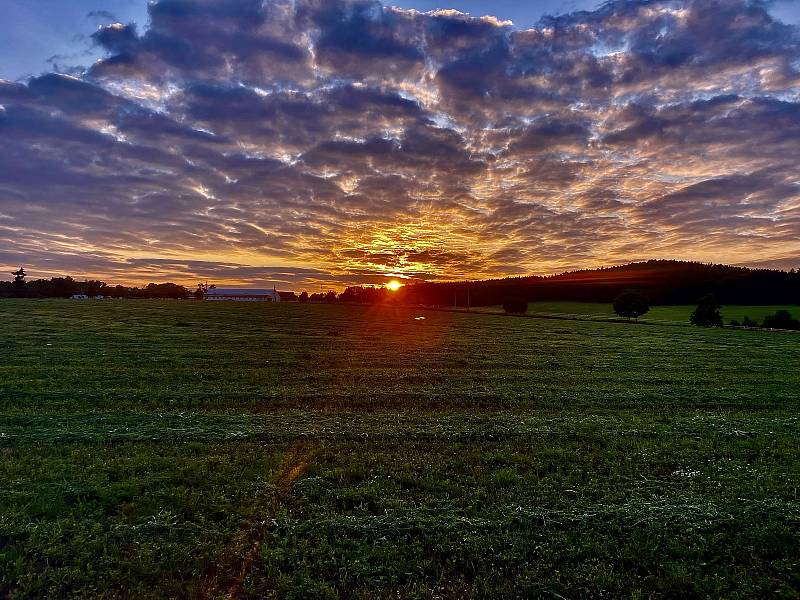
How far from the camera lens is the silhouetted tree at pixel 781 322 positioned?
6662 cm

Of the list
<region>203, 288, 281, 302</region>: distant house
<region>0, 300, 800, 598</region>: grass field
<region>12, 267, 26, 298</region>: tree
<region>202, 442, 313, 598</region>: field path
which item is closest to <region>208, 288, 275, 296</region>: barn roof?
<region>203, 288, 281, 302</region>: distant house

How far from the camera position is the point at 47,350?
25766mm

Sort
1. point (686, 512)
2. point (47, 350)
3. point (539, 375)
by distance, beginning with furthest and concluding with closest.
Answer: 1. point (47, 350)
2. point (539, 375)
3. point (686, 512)

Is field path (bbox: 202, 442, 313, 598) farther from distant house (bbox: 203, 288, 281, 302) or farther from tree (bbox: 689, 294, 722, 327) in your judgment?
distant house (bbox: 203, 288, 281, 302)

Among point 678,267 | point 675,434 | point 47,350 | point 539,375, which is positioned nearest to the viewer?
point 675,434

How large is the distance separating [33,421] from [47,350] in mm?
17412

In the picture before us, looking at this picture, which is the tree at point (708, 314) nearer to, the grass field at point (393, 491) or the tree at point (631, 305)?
the tree at point (631, 305)

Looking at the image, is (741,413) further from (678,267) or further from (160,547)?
(678,267)

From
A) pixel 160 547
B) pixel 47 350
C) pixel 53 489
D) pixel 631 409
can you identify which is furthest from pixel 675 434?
pixel 47 350

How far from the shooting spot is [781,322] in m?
67.9

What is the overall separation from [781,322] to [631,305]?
21465 mm

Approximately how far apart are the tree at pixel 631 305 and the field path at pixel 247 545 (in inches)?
3405

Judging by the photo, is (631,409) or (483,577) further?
(631,409)

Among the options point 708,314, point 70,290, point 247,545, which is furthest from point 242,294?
point 247,545
